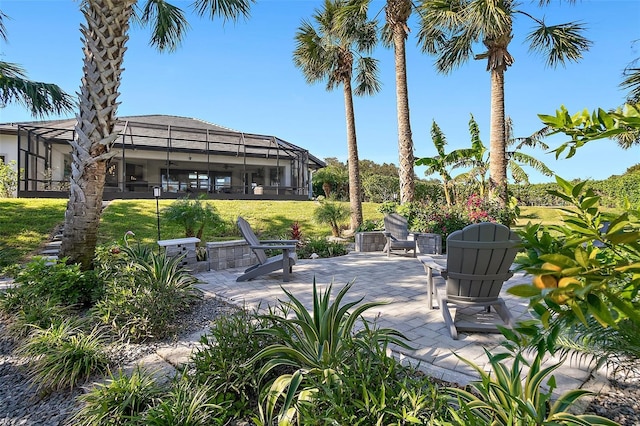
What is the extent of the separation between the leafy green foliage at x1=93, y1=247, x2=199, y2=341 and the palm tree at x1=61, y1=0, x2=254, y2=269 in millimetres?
900

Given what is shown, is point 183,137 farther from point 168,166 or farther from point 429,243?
point 429,243

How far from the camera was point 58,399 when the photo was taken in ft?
10.1

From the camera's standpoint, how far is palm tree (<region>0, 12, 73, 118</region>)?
8.52m

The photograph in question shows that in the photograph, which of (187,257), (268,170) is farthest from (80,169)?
(268,170)

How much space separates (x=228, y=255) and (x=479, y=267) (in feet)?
19.4

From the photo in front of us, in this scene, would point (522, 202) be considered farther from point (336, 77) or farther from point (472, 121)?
point (336, 77)

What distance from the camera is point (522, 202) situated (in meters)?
27.5

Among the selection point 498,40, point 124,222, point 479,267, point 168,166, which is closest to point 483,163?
point 498,40

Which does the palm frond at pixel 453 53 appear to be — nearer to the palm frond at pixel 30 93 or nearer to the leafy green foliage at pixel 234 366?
the palm frond at pixel 30 93

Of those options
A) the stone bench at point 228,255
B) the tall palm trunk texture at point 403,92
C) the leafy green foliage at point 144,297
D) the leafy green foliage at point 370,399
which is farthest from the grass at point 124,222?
the leafy green foliage at point 370,399

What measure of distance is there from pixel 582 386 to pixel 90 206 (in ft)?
22.8

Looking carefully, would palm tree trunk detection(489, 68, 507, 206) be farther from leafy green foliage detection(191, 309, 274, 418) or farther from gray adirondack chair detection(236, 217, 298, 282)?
leafy green foliage detection(191, 309, 274, 418)

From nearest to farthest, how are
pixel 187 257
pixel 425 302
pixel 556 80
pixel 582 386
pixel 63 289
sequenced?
pixel 582 386 < pixel 63 289 < pixel 425 302 < pixel 187 257 < pixel 556 80

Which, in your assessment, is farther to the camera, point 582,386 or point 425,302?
point 425,302
